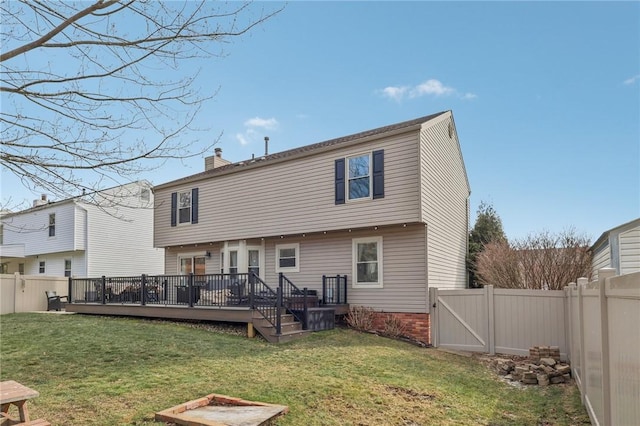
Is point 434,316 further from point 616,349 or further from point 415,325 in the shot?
point 616,349

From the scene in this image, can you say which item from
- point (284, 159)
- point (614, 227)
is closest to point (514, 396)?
point (614, 227)

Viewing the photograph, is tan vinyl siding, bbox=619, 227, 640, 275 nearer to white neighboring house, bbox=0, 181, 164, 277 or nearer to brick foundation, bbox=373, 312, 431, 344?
brick foundation, bbox=373, 312, 431, 344

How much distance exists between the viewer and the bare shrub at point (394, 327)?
13.0 meters

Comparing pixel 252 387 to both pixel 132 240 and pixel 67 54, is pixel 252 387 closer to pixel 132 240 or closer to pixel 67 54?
pixel 67 54

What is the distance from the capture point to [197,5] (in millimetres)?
5180

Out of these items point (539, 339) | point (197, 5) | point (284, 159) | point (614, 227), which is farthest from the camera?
point (284, 159)

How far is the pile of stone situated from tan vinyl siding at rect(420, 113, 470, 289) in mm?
3933

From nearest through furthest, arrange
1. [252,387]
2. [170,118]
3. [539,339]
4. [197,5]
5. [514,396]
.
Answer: [197,5] → [170,118] → [252,387] → [514,396] → [539,339]

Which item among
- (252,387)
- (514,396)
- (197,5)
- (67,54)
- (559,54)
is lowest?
(514,396)

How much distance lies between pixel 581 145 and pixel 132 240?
2332 cm

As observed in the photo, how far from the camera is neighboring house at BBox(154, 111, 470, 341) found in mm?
13133

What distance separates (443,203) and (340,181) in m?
3.76

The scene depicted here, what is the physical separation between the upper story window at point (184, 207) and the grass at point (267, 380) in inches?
291

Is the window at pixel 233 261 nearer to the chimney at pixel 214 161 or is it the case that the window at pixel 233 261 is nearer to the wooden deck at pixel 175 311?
the wooden deck at pixel 175 311
